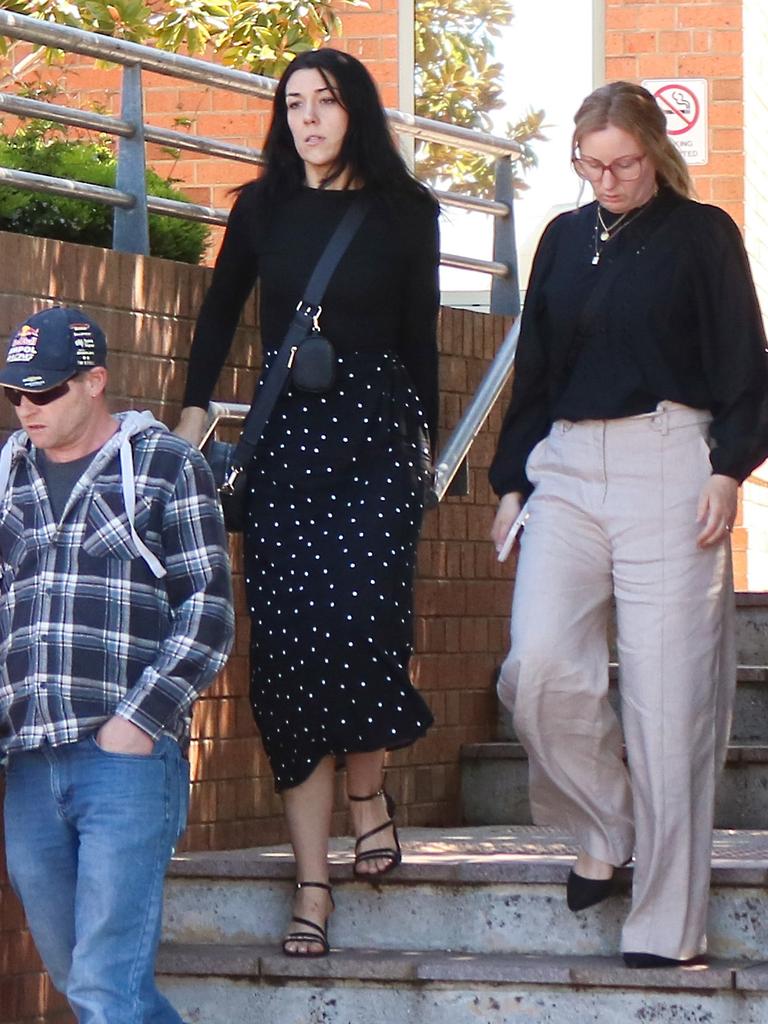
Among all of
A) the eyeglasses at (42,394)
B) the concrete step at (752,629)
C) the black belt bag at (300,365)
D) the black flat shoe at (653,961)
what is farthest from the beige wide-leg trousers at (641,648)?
the concrete step at (752,629)

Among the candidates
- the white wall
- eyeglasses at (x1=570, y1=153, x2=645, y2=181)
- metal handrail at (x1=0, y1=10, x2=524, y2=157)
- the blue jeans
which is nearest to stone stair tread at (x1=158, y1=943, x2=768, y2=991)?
the blue jeans

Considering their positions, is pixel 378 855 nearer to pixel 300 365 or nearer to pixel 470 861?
pixel 470 861

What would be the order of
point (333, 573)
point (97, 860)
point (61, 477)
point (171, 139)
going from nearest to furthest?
point (97, 860)
point (61, 477)
point (333, 573)
point (171, 139)

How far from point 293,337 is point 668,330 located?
2.99 ft

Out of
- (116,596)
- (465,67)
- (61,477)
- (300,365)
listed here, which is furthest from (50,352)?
(465,67)

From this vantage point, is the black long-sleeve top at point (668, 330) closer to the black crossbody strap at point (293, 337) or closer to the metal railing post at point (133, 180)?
the black crossbody strap at point (293, 337)

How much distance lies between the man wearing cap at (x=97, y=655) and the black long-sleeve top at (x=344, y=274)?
2.97ft

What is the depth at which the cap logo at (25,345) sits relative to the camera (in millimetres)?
4344

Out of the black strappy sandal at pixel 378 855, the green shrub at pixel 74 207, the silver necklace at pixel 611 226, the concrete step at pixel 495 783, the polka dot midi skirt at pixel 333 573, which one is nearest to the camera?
the silver necklace at pixel 611 226

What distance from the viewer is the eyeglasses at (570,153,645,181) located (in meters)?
4.88

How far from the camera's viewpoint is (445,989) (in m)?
5.11

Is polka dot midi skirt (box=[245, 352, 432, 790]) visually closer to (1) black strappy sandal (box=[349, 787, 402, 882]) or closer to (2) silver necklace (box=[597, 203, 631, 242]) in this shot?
(1) black strappy sandal (box=[349, 787, 402, 882])

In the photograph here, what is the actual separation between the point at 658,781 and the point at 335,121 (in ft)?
5.65

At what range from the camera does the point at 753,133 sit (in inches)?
402
